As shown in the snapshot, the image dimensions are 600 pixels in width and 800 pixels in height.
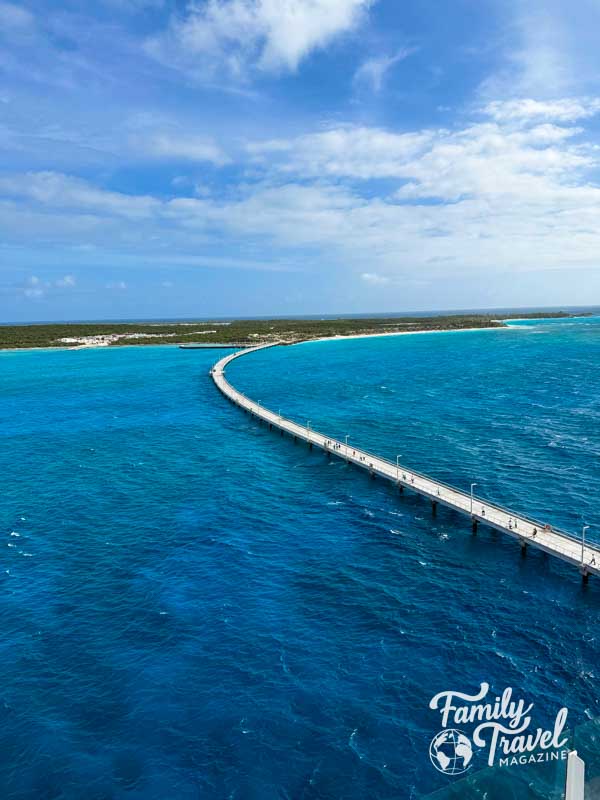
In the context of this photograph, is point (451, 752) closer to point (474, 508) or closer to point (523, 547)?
point (523, 547)

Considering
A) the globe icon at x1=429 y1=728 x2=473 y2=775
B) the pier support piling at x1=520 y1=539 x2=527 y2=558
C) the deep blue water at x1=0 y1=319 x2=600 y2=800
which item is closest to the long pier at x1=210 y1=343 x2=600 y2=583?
the pier support piling at x1=520 y1=539 x2=527 y2=558

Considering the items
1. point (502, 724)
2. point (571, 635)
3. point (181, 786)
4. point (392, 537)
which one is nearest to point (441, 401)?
point (392, 537)

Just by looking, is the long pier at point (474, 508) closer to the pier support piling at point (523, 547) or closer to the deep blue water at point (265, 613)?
the pier support piling at point (523, 547)

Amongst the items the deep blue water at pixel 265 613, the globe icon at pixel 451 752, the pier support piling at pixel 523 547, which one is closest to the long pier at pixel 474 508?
the pier support piling at pixel 523 547

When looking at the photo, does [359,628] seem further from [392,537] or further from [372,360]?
[372,360]

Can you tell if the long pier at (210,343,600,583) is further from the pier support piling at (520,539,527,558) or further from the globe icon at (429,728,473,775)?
the globe icon at (429,728,473,775)
